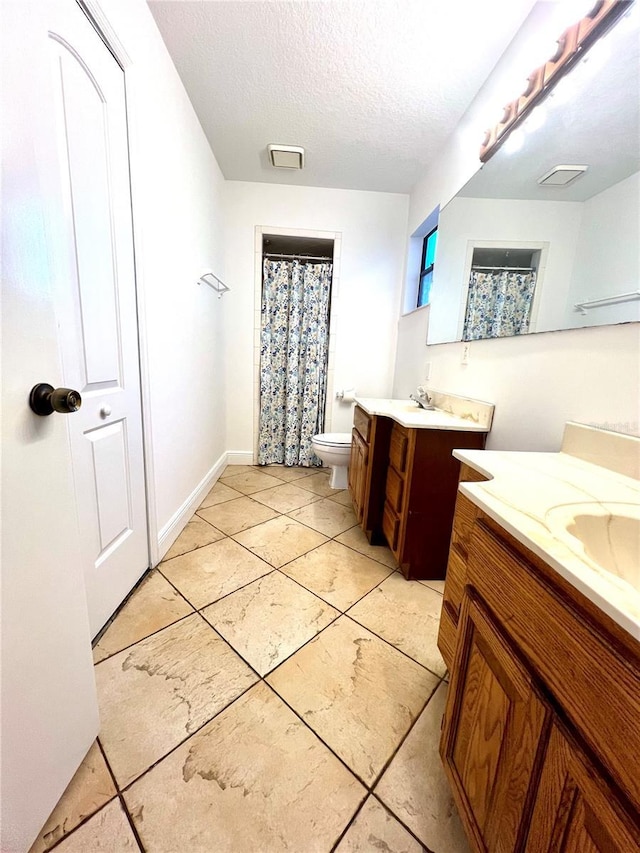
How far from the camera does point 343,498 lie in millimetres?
2402

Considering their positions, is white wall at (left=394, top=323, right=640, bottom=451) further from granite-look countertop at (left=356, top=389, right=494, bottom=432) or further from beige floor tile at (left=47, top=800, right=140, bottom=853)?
beige floor tile at (left=47, top=800, right=140, bottom=853)

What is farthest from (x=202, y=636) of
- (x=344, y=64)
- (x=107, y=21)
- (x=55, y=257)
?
(x=344, y=64)

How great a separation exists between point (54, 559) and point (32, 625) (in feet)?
0.38

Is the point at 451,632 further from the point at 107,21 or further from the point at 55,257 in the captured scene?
the point at 107,21

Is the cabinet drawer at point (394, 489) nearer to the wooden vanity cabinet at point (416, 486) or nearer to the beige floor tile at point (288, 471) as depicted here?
the wooden vanity cabinet at point (416, 486)

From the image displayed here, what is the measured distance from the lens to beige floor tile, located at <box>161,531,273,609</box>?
137 centimetres

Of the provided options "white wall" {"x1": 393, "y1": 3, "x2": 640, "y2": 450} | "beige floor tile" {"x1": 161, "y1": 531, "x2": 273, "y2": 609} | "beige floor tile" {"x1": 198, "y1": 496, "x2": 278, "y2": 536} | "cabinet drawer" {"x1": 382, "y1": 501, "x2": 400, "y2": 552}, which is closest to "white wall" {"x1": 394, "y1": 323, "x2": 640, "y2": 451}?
"white wall" {"x1": 393, "y1": 3, "x2": 640, "y2": 450}

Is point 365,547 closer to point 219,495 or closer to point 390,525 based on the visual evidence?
point 390,525

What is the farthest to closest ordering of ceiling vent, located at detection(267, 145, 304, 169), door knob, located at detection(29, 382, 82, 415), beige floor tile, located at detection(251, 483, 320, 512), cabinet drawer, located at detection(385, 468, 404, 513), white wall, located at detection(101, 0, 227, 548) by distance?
1. beige floor tile, located at detection(251, 483, 320, 512)
2. ceiling vent, located at detection(267, 145, 304, 169)
3. cabinet drawer, located at detection(385, 468, 404, 513)
4. white wall, located at detection(101, 0, 227, 548)
5. door knob, located at detection(29, 382, 82, 415)

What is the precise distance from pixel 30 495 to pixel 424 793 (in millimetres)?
1118

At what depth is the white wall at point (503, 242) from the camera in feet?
3.43

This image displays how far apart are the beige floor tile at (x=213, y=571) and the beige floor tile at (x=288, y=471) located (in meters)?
1.09

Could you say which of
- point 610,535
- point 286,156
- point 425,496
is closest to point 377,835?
point 610,535

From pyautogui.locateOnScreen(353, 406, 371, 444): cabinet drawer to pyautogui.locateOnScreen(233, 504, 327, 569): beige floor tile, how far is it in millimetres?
656
